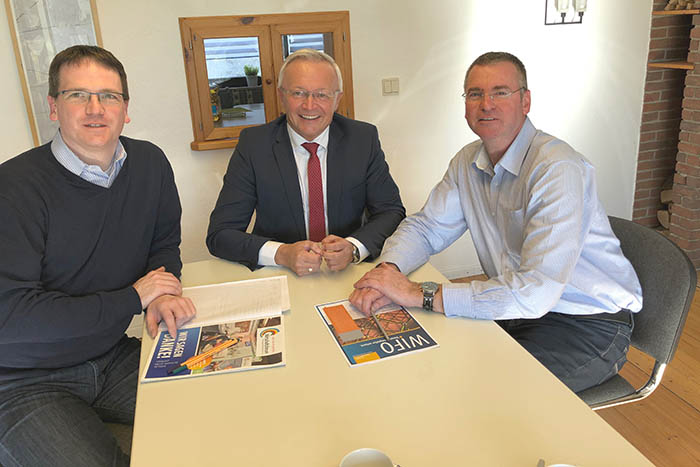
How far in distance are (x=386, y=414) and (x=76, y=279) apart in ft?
3.24

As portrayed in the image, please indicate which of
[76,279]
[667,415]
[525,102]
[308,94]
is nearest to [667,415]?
[667,415]

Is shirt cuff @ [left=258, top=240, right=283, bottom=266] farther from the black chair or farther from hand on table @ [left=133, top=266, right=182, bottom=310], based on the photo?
the black chair

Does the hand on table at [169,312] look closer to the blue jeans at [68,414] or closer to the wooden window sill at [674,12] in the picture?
the blue jeans at [68,414]

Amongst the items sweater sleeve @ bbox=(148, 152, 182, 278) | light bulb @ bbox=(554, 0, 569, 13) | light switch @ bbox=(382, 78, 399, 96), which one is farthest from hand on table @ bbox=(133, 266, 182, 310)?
light bulb @ bbox=(554, 0, 569, 13)

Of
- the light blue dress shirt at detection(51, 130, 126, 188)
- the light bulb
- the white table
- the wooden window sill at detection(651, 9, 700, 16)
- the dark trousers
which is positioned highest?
the light bulb

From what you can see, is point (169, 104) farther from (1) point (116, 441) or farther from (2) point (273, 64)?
(1) point (116, 441)

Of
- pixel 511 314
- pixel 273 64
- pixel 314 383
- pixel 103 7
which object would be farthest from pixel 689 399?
pixel 103 7

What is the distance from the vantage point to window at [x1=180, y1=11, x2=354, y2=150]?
9.54 ft

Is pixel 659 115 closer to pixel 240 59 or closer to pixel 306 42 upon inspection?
pixel 306 42

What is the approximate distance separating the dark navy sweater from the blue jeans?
1.8 inches

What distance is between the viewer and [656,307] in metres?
1.56

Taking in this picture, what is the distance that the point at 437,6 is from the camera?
3.21 meters

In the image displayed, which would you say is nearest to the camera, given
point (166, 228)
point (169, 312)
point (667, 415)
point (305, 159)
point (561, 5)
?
point (169, 312)

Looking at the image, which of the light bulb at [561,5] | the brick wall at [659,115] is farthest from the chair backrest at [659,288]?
the brick wall at [659,115]
